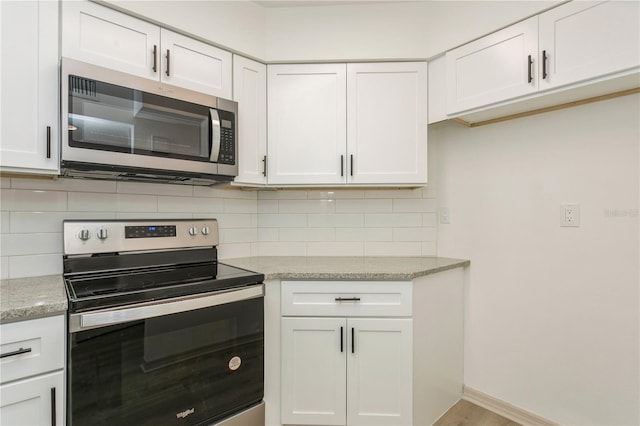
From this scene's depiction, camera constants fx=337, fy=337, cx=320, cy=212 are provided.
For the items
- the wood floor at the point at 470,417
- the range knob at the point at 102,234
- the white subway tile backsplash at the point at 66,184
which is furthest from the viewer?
the wood floor at the point at 470,417

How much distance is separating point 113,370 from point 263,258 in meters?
1.08

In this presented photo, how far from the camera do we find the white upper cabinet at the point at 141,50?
4.56 feet

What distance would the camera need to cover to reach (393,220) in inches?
88.3

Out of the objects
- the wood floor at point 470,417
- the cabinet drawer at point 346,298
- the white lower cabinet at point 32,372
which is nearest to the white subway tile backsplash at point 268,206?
the cabinet drawer at point 346,298

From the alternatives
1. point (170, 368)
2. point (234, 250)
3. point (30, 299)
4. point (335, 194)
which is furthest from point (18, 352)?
point (335, 194)

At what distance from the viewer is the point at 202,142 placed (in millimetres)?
1659

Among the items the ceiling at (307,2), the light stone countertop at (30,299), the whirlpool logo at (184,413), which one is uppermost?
the ceiling at (307,2)

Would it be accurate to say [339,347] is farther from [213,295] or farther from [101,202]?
[101,202]

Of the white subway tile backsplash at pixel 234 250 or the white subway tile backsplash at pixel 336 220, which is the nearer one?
the white subway tile backsplash at pixel 234 250

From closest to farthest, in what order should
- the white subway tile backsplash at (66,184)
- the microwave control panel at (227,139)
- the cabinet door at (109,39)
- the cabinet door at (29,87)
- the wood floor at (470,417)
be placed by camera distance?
the cabinet door at (29,87) → the cabinet door at (109,39) → the white subway tile backsplash at (66,184) → the microwave control panel at (227,139) → the wood floor at (470,417)

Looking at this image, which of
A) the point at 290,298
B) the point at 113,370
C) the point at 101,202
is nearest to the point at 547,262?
the point at 290,298

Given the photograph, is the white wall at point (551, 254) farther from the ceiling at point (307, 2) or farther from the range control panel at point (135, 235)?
the range control panel at point (135, 235)

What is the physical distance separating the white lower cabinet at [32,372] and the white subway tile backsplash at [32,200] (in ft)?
2.25

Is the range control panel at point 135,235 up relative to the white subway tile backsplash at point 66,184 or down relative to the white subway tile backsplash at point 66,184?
down
